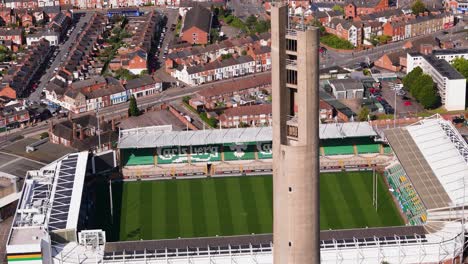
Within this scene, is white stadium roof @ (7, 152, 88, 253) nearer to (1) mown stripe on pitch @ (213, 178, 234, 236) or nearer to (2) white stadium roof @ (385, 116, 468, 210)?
(1) mown stripe on pitch @ (213, 178, 234, 236)

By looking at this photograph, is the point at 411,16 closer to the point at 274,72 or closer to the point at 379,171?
the point at 379,171

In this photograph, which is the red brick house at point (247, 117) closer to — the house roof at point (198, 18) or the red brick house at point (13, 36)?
the house roof at point (198, 18)

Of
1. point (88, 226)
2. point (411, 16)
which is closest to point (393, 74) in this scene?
point (411, 16)

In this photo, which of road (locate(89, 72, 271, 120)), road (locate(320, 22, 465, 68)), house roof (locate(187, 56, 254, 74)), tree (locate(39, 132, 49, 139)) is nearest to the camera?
tree (locate(39, 132, 49, 139))

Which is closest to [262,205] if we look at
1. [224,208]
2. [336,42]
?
[224,208]

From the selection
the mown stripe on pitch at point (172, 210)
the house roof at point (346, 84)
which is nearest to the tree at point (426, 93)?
the house roof at point (346, 84)

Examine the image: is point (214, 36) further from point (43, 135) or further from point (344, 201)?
point (344, 201)

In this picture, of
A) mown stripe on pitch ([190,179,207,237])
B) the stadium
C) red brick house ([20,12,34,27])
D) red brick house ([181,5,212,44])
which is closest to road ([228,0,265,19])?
red brick house ([181,5,212,44])
